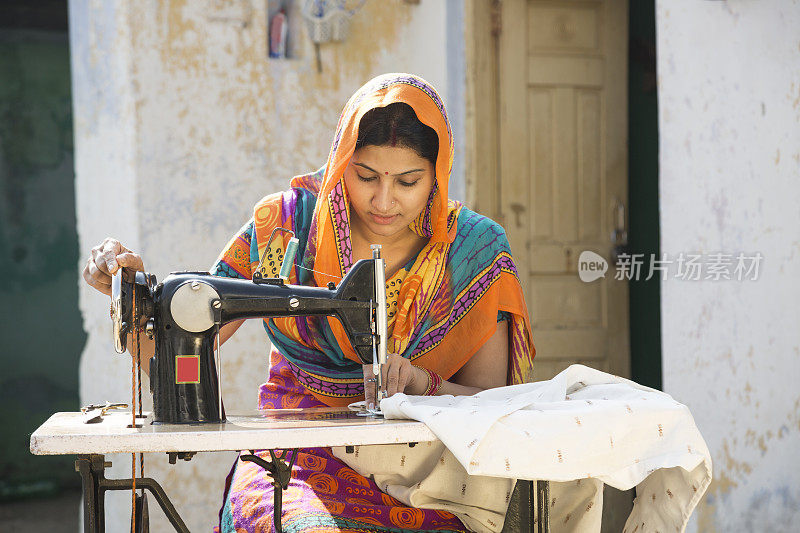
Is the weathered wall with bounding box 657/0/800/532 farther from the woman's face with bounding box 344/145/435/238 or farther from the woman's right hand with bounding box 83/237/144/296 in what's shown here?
the woman's right hand with bounding box 83/237/144/296

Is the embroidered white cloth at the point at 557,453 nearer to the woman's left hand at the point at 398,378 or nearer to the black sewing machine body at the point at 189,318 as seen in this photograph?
the woman's left hand at the point at 398,378

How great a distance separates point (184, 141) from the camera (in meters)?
4.26

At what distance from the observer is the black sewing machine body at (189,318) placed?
1854 mm

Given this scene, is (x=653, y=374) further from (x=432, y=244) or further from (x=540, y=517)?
(x=540, y=517)

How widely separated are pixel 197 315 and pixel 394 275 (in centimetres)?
64

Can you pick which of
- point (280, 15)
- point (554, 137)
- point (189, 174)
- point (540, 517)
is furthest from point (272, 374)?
point (554, 137)

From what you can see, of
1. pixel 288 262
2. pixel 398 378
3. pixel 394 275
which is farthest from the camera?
pixel 394 275

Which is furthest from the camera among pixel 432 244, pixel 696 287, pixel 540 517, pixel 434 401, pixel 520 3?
pixel 520 3

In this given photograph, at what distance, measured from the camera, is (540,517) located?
70.8 inches

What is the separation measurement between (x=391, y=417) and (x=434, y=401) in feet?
0.45

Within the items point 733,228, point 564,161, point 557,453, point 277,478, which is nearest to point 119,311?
point 277,478

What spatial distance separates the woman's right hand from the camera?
1.90 metres

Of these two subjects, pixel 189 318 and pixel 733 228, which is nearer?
pixel 189 318

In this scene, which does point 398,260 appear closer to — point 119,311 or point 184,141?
point 119,311
